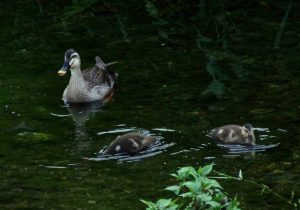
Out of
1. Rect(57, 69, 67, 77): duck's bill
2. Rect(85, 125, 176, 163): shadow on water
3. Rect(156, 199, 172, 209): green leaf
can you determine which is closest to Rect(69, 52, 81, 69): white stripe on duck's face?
Rect(57, 69, 67, 77): duck's bill

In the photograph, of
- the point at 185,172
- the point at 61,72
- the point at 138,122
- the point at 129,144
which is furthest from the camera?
the point at 61,72

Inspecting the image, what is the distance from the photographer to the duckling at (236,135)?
8.94 m

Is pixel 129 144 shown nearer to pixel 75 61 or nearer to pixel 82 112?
pixel 82 112

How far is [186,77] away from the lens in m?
11.5

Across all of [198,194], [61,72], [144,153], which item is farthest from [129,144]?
[198,194]

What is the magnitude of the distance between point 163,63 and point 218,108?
6.45 ft

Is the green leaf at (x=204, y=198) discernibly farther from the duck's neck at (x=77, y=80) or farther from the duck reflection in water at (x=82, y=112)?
the duck's neck at (x=77, y=80)

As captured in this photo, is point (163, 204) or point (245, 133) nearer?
point (163, 204)

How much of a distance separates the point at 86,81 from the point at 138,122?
2.20m

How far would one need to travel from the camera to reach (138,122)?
32.4 feet

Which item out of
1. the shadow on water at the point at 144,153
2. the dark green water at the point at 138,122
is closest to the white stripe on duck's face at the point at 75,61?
the dark green water at the point at 138,122

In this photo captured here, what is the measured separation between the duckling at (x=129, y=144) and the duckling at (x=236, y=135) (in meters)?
0.68

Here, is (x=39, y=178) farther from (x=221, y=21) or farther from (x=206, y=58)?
(x=221, y=21)

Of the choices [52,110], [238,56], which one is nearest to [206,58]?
[238,56]
